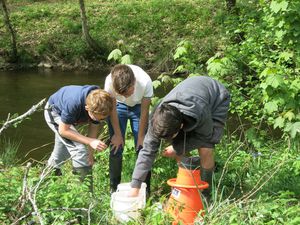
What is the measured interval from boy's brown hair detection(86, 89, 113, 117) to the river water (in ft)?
9.10

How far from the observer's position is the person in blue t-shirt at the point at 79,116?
135 inches

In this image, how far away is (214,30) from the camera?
1605 cm

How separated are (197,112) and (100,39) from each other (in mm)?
13399

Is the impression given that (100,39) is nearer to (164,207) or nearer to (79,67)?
(79,67)

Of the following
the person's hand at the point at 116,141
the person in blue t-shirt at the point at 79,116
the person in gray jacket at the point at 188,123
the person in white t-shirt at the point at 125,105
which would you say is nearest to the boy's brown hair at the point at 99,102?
the person in blue t-shirt at the point at 79,116

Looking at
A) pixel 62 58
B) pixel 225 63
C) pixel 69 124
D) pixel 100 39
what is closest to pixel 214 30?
pixel 100 39

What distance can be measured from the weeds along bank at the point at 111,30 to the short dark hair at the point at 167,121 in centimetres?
1097

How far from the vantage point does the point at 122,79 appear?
11.2 ft

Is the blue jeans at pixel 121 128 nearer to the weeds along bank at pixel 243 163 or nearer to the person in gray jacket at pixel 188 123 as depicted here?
the weeds along bank at pixel 243 163

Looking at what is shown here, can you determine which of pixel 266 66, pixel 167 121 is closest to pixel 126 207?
pixel 167 121

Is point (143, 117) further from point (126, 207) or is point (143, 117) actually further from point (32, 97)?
point (32, 97)

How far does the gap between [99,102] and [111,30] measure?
13936 millimetres

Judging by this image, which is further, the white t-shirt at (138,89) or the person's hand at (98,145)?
the white t-shirt at (138,89)

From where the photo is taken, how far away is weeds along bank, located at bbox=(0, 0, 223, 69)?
15.6m
